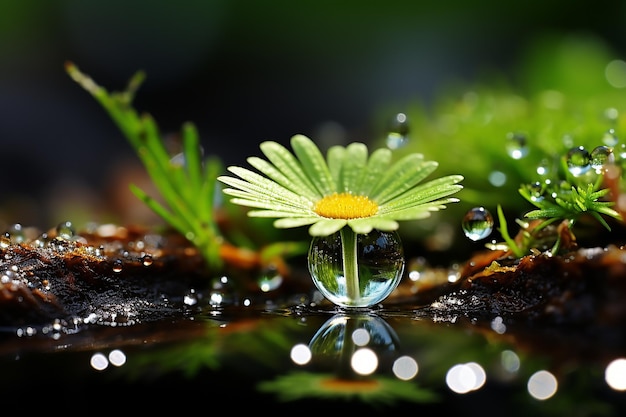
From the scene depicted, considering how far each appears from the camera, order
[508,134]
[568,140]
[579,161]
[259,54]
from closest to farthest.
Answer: [579,161] → [568,140] → [508,134] → [259,54]

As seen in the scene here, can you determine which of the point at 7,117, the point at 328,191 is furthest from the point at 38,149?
the point at 328,191

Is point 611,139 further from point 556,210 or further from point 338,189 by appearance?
point 338,189

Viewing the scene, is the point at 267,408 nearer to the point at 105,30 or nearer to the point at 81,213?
the point at 81,213

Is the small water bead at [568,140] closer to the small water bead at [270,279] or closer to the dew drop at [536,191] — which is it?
the dew drop at [536,191]

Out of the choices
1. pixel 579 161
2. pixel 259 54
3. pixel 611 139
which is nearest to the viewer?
pixel 579 161

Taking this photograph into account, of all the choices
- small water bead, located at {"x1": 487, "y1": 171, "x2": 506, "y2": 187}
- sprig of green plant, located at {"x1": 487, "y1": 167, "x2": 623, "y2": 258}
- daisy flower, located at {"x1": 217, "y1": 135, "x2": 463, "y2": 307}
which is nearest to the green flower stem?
daisy flower, located at {"x1": 217, "y1": 135, "x2": 463, "y2": 307}

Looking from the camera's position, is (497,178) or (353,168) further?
(497,178)

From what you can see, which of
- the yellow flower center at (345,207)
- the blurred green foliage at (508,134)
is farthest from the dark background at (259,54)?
the yellow flower center at (345,207)

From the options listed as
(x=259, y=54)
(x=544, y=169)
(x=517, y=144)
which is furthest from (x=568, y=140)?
(x=259, y=54)
